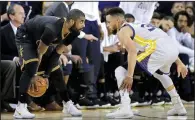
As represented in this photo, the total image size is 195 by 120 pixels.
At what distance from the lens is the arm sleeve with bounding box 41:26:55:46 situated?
23.1 feet

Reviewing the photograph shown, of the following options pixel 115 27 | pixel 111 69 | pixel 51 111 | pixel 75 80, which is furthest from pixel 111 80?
pixel 115 27

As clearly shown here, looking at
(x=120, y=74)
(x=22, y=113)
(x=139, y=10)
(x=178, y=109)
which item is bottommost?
(x=178, y=109)

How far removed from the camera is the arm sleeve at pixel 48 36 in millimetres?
7031

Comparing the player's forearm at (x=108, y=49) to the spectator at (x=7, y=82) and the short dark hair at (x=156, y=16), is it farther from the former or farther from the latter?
the spectator at (x=7, y=82)

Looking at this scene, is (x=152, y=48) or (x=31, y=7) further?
(x=31, y=7)

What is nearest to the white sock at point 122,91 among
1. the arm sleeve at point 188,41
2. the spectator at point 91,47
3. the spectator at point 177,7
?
the spectator at point 91,47

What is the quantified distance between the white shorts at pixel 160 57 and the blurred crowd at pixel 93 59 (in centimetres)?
170

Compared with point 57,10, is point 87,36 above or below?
below

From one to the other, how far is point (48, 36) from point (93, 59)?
2.36 metres

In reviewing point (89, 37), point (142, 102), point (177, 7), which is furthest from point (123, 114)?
point (177, 7)

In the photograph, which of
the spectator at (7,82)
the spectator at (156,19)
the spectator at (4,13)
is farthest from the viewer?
the spectator at (156,19)

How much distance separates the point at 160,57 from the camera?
7430 mm

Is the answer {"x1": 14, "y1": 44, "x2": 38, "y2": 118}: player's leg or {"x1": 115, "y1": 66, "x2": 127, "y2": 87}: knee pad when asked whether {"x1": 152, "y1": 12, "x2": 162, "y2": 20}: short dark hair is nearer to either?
{"x1": 115, "y1": 66, "x2": 127, "y2": 87}: knee pad

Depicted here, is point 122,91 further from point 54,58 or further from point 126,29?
point 54,58
